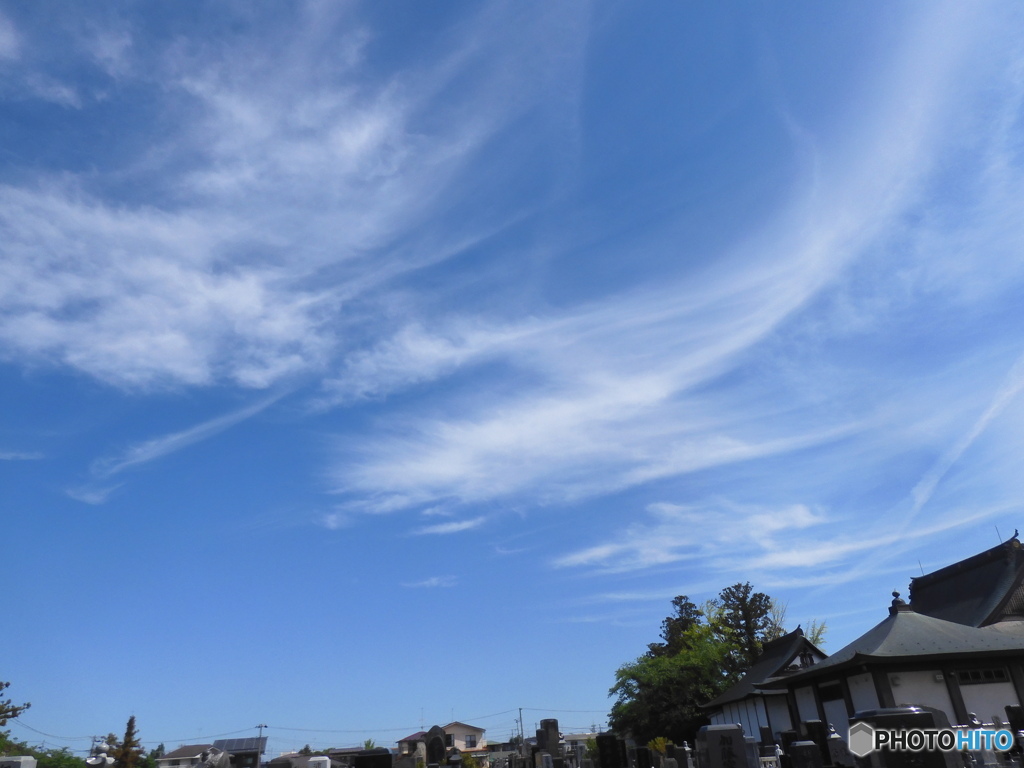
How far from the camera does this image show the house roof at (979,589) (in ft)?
104

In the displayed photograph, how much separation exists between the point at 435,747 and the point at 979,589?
2958 cm

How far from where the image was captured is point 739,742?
1453cm

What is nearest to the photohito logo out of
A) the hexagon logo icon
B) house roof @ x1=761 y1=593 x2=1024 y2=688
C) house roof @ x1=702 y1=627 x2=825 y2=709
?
the hexagon logo icon

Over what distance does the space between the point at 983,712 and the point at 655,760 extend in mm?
14724

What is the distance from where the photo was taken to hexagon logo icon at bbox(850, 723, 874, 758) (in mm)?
9789

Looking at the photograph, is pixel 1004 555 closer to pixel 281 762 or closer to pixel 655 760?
pixel 655 760

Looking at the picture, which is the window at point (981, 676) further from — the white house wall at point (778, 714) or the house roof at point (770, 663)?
the house roof at point (770, 663)

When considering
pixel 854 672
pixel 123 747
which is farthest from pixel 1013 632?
pixel 123 747

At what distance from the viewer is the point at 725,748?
577 inches

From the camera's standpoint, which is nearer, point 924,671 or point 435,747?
point 924,671

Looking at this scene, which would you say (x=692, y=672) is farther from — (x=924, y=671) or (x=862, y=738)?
(x=862, y=738)

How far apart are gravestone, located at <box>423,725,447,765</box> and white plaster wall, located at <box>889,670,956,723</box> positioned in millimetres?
18116

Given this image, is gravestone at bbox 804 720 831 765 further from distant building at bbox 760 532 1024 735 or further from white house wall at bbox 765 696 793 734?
white house wall at bbox 765 696 793 734

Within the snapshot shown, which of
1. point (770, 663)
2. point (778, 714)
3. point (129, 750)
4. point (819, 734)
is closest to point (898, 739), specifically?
point (819, 734)
